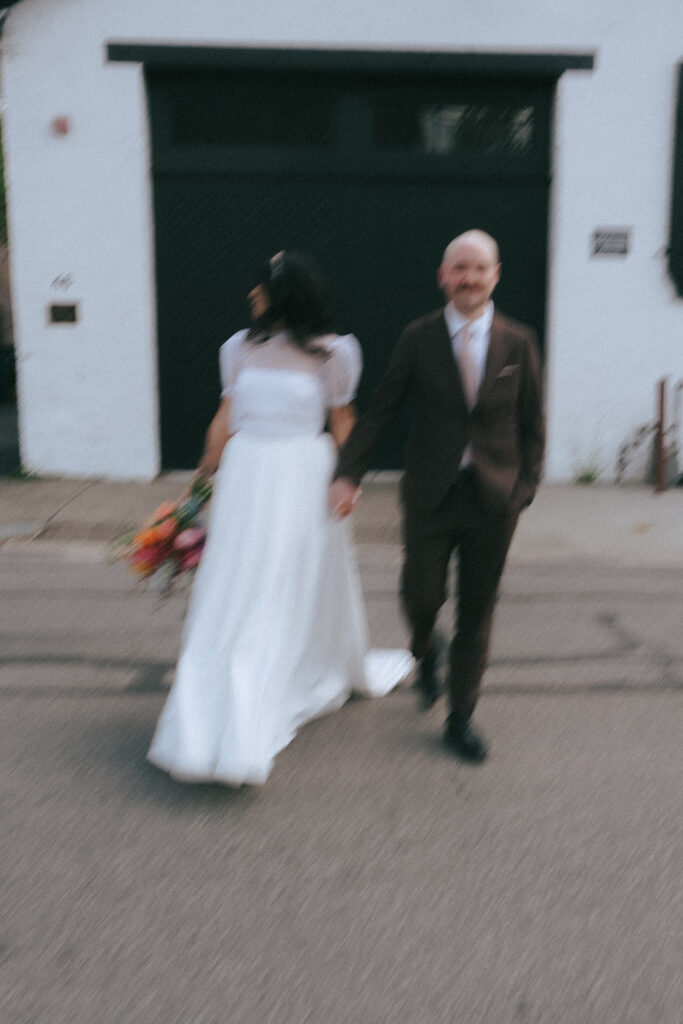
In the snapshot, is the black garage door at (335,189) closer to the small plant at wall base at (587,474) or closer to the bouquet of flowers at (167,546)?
the small plant at wall base at (587,474)

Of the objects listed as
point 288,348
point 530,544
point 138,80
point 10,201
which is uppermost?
point 138,80

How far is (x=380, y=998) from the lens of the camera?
7.98ft

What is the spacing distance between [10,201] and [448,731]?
22.4 ft

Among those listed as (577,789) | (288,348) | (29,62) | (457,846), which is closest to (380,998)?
(457,846)

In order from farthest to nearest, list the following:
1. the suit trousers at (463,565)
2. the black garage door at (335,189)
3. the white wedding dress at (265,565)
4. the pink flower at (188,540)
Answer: the black garage door at (335,189) < the pink flower at (188,540) < the suit trousers at (463,565) < the white wedding dress at (265,565)

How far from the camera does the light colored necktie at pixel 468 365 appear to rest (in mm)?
3586

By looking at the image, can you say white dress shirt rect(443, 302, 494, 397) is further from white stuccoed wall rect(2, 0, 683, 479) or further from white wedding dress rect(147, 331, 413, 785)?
white stuccoed wall rect(2, 0, 683, 479)

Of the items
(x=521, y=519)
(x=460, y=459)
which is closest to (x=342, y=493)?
(x=460, y=459)

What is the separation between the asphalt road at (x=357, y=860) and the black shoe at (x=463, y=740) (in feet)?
0.18

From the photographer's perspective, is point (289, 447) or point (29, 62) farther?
point (29, 62)

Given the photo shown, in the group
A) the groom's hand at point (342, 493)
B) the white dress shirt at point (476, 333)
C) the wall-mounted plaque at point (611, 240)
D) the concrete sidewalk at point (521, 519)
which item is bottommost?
the concrete sidewalk at point (521, 519)

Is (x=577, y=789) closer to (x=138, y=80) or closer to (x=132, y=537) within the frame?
(x=132, y=537)

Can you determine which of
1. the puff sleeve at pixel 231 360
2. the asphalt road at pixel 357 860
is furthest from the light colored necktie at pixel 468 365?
the asphalt road at pixel 357 860

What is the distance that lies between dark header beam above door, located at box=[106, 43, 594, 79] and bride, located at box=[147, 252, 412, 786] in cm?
572
